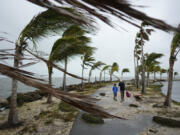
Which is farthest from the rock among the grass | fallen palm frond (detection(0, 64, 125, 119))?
fallen palm frond (detection(0, 64, 125, 119))

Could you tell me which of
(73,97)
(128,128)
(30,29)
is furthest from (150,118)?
(30,29)

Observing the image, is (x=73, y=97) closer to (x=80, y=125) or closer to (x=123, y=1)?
(x=123, y=1)

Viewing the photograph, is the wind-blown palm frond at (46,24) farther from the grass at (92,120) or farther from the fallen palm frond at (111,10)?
the grass at (92,120)

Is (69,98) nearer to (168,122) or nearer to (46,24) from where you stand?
(46,24)

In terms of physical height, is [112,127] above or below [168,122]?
below

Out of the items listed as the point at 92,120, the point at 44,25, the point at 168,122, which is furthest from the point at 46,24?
the point at 168,122

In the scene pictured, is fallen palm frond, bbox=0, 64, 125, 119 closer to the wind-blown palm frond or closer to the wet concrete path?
the wind-blown palm frond

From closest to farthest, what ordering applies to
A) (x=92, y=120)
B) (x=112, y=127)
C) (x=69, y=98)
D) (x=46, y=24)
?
1. (x=69, y=98)
2. (x=46, y=24)
3. (x=112, y=127)
4. (x=92, y=120)

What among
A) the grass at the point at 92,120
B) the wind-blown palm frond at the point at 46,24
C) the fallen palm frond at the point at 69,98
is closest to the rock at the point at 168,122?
the grass at the point at 92,120

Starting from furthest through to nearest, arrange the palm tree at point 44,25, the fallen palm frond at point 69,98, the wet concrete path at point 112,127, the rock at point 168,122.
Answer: the rock at point 168,122 → the wet concrete path at point 112,127 → the palm tree at point 44,25 → the fallen palm frond at point 69,98

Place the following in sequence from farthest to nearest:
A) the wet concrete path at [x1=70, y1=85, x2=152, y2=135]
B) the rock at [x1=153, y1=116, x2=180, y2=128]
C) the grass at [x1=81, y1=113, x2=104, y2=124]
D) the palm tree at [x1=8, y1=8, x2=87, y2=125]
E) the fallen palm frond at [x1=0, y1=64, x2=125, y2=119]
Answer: the grass at [x1=81, y1=113, x2=104, y2=124] < the rock at [x1=153, y1=116, x2=180, y2=128] < the wet concrete path at [x1=70, y1=85, x2=152, y2=135] < the palm tree at [x1=8, y1=8, x2=87, y2=125] < the fallen palm frond at [x1=0, y1=64, x2=125, y2=119]

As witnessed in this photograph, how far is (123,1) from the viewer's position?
0.59 m

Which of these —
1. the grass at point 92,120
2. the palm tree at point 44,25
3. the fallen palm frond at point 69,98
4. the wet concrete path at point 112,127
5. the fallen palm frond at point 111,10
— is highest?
the palm tree at point 44,25

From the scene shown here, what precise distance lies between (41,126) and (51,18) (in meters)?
4.22
